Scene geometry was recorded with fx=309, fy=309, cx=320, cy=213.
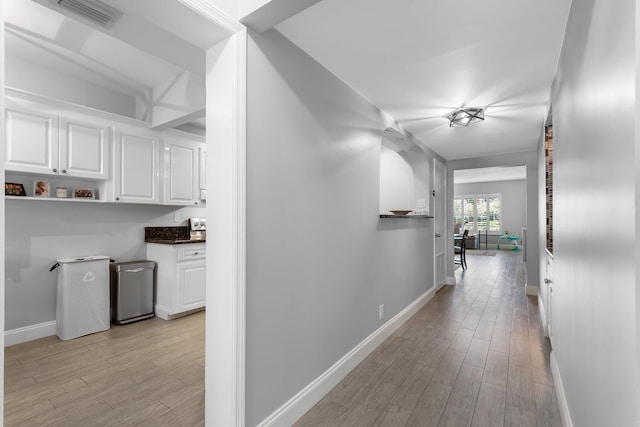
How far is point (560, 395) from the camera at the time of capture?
1968 mm

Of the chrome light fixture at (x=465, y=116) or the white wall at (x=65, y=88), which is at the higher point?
the white wall at (x=65, y=88)

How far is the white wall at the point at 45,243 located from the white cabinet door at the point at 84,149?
0.42 meters

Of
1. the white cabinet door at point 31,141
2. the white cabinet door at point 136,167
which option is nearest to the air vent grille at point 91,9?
the white cabinet door at point 31,141

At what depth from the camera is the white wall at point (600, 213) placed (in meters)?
0.75

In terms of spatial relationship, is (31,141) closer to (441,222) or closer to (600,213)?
(600,213)

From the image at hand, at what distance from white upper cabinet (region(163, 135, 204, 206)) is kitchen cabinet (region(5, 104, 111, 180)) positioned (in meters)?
0.66

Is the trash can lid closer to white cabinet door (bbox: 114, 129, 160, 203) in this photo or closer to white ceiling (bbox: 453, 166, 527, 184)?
white cabinet door (bbox: 114, 129, 160, 203)

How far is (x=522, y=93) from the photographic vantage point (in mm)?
2660

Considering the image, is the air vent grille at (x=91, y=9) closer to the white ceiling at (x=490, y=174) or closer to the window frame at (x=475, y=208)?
the white ceiling at (x=490, y=174)

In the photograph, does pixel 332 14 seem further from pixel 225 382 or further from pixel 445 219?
pixel 445 219

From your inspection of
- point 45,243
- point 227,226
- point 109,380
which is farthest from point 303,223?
point 45,243

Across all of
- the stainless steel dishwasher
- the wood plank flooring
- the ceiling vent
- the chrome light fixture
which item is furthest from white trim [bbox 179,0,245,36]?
the stainless steel dishwasher

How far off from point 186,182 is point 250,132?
2.83m

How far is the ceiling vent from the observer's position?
1.53 meters
